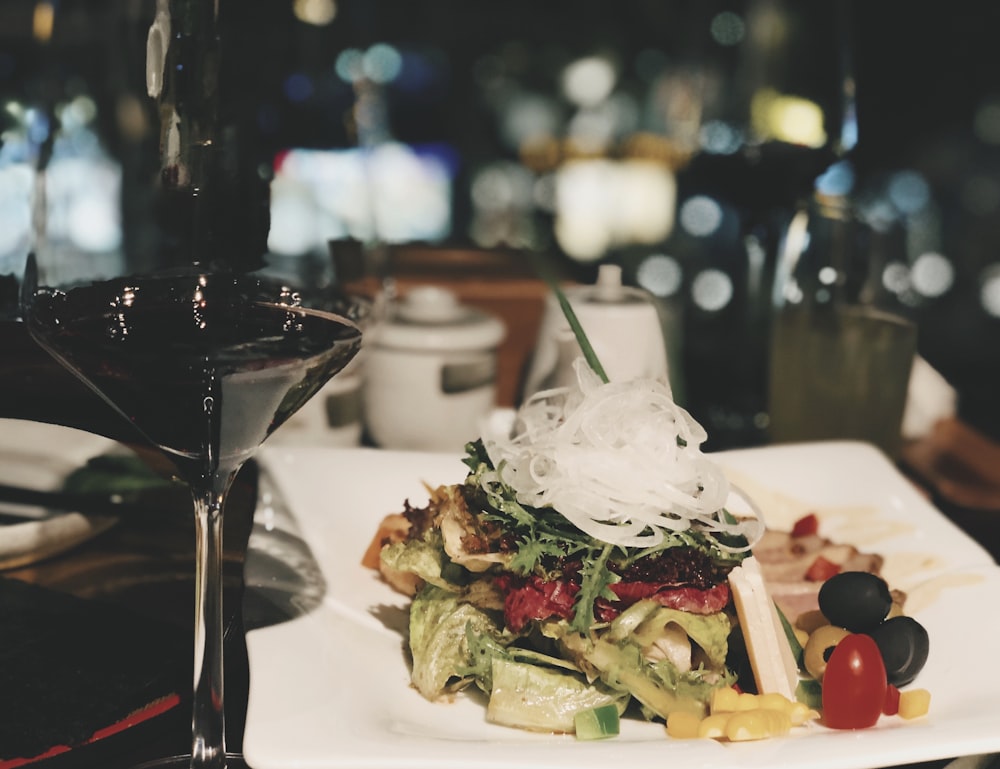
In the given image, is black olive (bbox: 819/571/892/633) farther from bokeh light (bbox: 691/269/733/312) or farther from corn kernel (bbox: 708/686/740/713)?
bokeh light (bbox: 691/269/733/312)

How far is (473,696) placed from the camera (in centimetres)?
122

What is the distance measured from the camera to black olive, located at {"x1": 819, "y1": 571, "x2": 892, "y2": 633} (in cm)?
125

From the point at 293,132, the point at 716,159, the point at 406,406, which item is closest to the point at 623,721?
the point at 406,406

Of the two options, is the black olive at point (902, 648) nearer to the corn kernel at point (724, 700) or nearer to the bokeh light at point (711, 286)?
the corn kernel at point (724, 700)

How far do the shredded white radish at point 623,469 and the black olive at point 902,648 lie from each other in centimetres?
20

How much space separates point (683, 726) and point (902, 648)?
30 cm

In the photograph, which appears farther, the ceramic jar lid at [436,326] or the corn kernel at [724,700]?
the ceramic jar lid at [436,326]

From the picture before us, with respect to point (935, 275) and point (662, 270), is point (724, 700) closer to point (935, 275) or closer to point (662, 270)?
point (662, 270)

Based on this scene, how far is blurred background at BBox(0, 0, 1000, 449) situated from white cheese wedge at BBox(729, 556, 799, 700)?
1.01 ft

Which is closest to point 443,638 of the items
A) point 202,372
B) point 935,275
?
point 202,372

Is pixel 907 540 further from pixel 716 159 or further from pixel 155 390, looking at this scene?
pixel 155 390

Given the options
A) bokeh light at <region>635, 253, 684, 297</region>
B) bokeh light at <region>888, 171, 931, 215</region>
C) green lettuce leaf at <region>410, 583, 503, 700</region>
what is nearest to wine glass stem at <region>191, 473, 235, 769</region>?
green lettuce leaf at <region>410, 583, 503, 700</region>

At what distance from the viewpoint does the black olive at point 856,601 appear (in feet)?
4.10

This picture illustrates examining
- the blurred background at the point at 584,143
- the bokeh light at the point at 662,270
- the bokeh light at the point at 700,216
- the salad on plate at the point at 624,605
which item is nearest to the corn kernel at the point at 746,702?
the salad on plate at the point at 624,605
